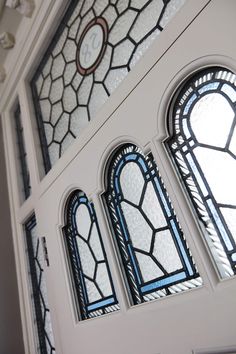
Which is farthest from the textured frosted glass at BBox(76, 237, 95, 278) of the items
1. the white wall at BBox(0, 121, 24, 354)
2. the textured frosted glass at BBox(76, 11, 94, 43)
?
the textured frosted glass at BBox(76, 11, 94, 43)

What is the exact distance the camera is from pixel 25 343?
1.24 meters

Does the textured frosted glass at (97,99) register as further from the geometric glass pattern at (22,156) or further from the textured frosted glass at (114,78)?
the geometric glass pattern at (22,156)

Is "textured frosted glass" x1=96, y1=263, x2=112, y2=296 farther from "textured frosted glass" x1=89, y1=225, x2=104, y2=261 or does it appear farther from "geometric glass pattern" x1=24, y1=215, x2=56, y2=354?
"geometric glass pattern" x1=24, y1=215, x2=56, y2=354

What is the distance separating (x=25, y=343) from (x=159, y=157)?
3.17 ft

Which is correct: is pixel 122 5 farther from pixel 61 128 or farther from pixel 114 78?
pixel 61 128

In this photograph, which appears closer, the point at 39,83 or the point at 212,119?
the point at 212,119

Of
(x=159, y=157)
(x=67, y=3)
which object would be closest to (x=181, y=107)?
(x=159, y=157)

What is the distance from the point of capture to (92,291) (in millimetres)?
939

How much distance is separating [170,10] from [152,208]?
1.62 feet

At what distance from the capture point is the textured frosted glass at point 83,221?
99 centimetres

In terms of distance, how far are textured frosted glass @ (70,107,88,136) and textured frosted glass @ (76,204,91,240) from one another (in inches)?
10.4

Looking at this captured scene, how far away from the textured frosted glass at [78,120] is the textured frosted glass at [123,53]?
20cm

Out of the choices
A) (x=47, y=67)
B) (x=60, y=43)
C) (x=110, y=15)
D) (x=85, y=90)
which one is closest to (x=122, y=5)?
(x=110, y=15)

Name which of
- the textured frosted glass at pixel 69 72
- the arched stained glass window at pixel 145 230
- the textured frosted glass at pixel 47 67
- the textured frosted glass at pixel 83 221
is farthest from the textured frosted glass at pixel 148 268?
the textured frosted glass at pixel 47 67
